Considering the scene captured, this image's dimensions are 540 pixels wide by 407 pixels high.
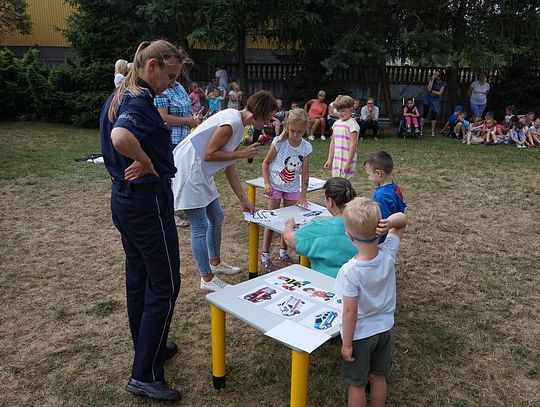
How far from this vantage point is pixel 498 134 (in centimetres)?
1192

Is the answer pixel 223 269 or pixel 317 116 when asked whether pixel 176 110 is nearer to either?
pixel 223 269

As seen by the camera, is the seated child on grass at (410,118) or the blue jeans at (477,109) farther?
the blue jeans at (477,109)

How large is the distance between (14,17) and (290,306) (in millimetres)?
23455

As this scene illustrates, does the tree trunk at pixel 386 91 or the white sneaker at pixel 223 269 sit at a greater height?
the tree trunk at pixel 386 91

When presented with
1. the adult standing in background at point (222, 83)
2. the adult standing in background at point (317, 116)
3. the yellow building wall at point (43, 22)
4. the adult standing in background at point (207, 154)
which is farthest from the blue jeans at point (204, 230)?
the yellow building wall at point (43, 22)

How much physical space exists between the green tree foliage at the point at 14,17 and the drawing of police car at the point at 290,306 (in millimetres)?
23010

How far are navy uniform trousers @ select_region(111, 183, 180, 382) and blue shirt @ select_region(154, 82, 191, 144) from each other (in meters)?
2.40

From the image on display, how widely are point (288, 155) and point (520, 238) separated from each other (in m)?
2.79

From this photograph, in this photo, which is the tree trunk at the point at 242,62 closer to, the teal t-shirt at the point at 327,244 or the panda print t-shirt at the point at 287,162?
the panda print t-shirt at the point at 287,162

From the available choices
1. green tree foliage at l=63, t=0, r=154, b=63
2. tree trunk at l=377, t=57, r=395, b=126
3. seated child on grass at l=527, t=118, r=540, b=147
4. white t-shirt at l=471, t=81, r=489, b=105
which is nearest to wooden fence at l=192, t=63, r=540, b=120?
tree trunk at l=377, t=57, r=395, b=126

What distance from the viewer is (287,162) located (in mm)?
4254

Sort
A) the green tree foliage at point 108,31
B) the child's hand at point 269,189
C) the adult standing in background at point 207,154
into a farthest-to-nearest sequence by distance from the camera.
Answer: the green tree foliage at point 108,31 → the child's hand at point 269,189 → the adult standing in background at point 207,154

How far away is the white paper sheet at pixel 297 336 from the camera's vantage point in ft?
7.25

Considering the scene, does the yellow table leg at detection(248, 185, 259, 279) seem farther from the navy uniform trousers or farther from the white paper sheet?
the white paper sheet
